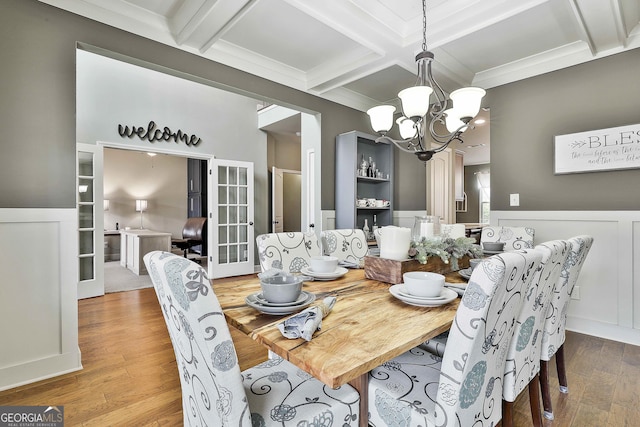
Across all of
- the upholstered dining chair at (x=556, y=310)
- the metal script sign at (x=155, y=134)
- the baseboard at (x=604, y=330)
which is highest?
the metal script sign at (x=155, y=134)

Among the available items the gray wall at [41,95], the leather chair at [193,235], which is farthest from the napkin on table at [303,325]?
the leather chair at [193,235]

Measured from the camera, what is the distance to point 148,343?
2484 millimetres

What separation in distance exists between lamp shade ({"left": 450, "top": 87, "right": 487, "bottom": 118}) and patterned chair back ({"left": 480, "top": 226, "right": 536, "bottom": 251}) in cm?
114

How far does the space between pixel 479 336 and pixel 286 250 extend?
130 cm

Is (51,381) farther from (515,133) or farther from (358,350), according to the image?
(515,133)

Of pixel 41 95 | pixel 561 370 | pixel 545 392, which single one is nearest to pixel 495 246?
pixel 561 370

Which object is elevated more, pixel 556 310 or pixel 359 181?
pixel 359 181

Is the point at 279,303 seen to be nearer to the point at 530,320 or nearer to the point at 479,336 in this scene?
the point at 479,336

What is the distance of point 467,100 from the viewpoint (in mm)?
1804

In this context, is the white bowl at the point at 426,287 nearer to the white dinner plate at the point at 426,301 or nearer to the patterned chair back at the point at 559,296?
the white dinner plate at the point at 426,301

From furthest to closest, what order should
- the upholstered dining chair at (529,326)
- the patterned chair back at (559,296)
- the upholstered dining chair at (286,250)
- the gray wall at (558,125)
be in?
the gray wall at (558,125) < the upholstered dining chair at (286,250) < the patterned chair back at (559,296) < the upholstered dining chair at (529,326)

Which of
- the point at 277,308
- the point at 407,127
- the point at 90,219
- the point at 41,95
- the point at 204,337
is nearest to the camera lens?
the point at 204,337

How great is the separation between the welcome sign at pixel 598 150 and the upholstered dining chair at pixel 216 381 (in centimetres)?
289

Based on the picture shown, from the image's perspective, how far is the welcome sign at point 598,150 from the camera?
2.50 meters
